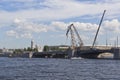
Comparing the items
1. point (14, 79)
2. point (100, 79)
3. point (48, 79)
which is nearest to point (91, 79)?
point (100, 79)

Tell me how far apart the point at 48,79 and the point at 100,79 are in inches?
327

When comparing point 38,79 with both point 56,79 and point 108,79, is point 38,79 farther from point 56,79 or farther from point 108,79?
point 108,79

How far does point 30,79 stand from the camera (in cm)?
7306

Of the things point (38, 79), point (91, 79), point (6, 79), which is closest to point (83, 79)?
point (91, 79)

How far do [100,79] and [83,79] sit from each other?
2.78 m

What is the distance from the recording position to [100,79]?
72.9m

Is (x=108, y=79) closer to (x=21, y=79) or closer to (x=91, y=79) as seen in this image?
(x=91, y=79)

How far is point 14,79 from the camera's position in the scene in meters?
72.6

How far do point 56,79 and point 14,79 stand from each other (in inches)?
264

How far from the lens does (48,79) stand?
7300 centimetres

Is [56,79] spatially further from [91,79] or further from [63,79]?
[91,79]

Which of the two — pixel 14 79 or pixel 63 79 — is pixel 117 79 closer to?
pixel 63 79

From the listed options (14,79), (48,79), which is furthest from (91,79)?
(14,79)

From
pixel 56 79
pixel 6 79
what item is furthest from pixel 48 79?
pixel 6 79
